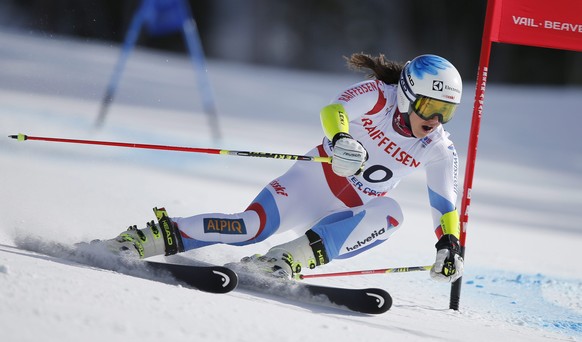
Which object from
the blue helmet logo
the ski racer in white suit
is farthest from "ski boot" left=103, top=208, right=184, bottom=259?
the blue helmet logo

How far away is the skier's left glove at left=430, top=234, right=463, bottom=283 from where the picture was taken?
369cm

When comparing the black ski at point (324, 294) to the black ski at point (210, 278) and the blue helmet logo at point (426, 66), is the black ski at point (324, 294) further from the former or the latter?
the blue helmet logo at point (426, 66)

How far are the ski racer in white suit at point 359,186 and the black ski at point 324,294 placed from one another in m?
0.08

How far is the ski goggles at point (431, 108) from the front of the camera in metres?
3.80

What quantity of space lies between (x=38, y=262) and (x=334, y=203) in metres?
1.45

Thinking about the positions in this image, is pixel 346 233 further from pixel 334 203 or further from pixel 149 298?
pixel 149 298

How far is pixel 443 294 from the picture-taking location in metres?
4.59

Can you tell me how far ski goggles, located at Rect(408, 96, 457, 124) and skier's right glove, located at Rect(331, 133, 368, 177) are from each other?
Answer: 36 cm

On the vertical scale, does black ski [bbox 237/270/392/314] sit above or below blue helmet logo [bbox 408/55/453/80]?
below

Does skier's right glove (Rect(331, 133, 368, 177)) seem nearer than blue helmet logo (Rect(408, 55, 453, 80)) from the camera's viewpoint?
Yes

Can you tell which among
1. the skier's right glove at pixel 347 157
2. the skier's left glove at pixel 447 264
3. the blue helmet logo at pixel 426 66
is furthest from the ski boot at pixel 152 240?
the blue helmet logo at pixel 426 66

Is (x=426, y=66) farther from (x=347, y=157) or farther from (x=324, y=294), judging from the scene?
(x=324, y=294)

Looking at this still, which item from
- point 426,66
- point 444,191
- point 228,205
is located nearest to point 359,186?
point 444,191

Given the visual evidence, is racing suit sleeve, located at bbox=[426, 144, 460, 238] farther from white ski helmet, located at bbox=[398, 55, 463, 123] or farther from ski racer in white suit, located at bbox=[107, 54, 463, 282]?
white ski helmet, located at bbox=[398, 55, 463, 123]
